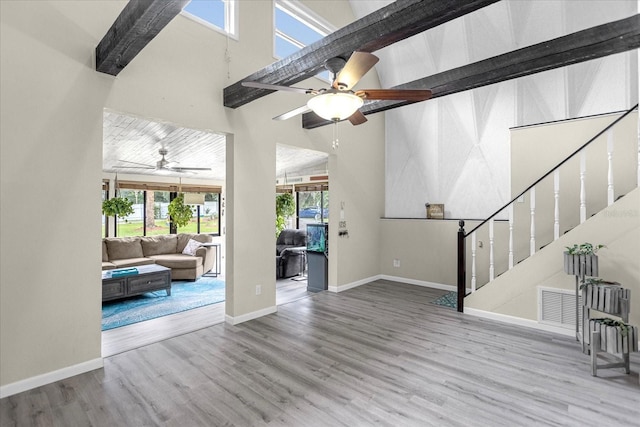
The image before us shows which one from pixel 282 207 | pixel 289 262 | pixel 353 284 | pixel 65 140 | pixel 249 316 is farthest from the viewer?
pixel 282 207

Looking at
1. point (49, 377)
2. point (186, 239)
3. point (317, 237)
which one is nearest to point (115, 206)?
point (186, 239)

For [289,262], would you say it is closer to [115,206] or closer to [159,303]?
[159,303]

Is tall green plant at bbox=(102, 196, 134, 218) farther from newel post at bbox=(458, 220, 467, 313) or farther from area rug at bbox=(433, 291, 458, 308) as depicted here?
newel post at bbox=(458, 220, 467, 313)

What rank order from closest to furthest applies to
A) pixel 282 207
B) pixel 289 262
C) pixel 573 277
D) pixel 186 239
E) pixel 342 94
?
pixel 342 94 → pixel 573 277 → pixel 289 262 → pixel 282 207 → pixel 186 239

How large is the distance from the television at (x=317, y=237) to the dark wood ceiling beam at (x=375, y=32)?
3189 millimetres

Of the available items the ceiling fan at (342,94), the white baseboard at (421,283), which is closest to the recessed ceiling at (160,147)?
the ceiling fan at (342,94)

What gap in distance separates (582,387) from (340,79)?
307 cm

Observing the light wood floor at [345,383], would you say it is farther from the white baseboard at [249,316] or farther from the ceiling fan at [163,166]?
the ceiling fan at [163,166]

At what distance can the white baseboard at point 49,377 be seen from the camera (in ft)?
8.03

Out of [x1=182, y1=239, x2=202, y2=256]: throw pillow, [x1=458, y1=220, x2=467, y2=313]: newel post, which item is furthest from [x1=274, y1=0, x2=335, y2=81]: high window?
[x1=182, y1=239, x2=202, y2=256]: throw pillow

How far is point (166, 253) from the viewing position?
738 cm

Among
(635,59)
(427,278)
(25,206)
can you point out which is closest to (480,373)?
(427,278)

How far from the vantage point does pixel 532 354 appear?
121 inches

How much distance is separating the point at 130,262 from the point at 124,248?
0.63 m
